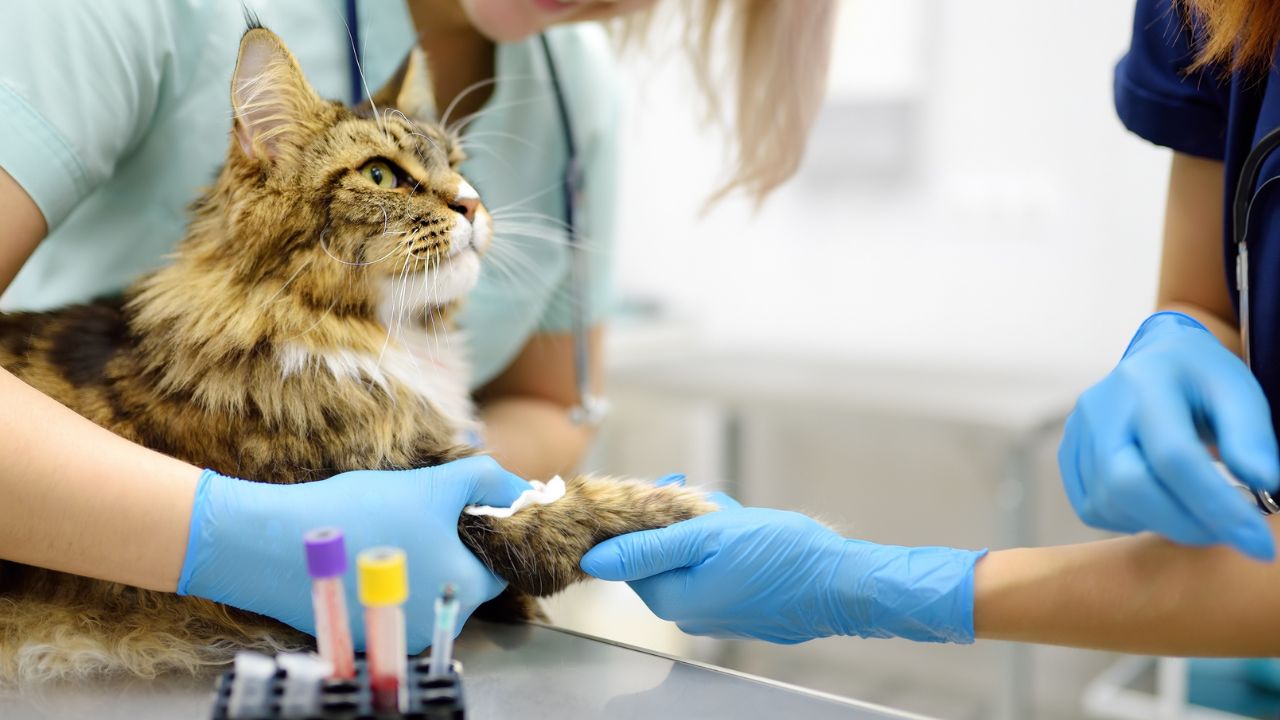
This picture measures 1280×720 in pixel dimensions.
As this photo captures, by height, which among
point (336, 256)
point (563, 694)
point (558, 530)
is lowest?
point (563, 694)

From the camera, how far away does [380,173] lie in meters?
0.84

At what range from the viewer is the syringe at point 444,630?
0.57 m

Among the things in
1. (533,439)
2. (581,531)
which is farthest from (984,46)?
(581,531)

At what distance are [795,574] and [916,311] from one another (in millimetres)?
2126

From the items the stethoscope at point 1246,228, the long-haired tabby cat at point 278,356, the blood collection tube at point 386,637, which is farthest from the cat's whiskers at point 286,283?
the stethoscope at point 1246,228

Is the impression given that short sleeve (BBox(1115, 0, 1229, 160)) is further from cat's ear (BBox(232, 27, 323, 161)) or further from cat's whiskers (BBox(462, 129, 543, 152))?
cat's ear (BBox(232, 27, 323, 161))

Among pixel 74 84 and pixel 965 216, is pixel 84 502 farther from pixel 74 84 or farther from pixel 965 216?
pixel 965 216

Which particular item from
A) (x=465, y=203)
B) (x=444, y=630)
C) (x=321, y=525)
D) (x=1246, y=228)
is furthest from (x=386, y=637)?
(x=1246, y=228)

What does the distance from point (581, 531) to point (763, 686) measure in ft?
0.64

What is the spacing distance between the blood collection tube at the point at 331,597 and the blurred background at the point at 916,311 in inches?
61.5

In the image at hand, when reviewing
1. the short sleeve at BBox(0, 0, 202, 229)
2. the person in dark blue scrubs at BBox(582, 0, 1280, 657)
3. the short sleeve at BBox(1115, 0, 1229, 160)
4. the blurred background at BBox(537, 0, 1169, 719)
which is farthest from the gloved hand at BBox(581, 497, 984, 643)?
the blurred background at BBox(537, 0, 1169, 719)

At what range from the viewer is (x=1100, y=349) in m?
2.47

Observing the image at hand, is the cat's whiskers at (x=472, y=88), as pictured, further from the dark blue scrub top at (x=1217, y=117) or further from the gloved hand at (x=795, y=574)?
the dark blue scrub top at (x=1217, y=117)

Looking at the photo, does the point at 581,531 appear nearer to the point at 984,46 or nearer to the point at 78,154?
the point at 78,154
